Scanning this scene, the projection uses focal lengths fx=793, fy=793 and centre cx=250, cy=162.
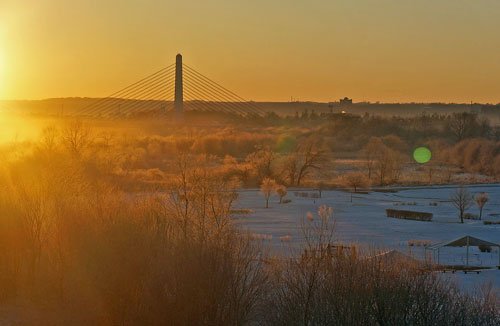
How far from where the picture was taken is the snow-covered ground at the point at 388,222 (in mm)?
23016

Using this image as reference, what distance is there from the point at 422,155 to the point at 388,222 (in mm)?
40400

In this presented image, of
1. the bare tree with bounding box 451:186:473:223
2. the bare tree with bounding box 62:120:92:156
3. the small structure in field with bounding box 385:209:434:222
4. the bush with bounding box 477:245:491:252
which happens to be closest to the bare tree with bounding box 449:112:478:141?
the bare tree with bounding box 451:186:473:223

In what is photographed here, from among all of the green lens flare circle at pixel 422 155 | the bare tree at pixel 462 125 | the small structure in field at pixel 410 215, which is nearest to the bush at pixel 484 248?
the small structure in field at pixel 410 215

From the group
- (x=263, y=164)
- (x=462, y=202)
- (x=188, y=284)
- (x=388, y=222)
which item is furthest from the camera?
(x=263, y=164)

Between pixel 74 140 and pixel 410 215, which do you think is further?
pixel 74 140

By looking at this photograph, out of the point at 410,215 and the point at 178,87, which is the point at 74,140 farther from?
the point at 178,87

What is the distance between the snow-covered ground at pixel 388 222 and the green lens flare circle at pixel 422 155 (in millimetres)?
21311

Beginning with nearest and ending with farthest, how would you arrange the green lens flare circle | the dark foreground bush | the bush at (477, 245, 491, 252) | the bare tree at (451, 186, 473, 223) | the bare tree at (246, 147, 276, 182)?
the dark foreground bush < the bush at (477, 245, 491, 252) < the bare tree at (451, 186, 473, 223) < the bare tree at (246, 147, 276, 182) < the green lens flare circle

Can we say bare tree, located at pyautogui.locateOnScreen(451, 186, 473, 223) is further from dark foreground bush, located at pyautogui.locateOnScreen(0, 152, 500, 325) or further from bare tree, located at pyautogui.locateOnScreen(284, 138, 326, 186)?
dark foreground bush, located at pyautogui.locateOnScreen(0, 152, 500, 325)

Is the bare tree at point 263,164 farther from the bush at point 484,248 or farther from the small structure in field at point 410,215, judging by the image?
the bush at point 484,248

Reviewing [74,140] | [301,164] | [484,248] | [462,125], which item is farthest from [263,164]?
[462,125]

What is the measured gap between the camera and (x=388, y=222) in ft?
101

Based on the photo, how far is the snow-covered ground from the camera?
23.0 m

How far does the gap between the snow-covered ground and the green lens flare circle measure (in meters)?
21.3
